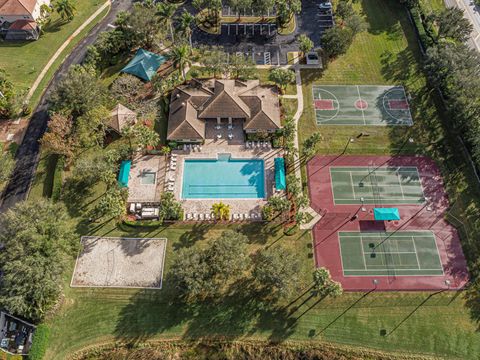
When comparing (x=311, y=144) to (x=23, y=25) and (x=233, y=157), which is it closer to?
(x=233, y=157)

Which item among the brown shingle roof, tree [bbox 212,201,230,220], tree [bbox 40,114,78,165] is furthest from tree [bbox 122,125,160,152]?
tree [bbox 212,201,230,220]

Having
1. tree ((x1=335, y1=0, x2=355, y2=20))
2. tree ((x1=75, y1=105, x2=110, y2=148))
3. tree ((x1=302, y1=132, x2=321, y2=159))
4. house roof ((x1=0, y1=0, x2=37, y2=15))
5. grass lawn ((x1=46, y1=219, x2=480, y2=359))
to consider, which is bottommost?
grass lawn ((x1=46, y1=219, x2=480, y2=359))

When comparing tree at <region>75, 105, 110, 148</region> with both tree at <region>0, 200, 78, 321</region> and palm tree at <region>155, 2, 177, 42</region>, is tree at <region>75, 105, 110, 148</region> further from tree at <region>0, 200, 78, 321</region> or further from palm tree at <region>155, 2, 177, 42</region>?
palm tree at <region>155, 2, 177, 42</region>

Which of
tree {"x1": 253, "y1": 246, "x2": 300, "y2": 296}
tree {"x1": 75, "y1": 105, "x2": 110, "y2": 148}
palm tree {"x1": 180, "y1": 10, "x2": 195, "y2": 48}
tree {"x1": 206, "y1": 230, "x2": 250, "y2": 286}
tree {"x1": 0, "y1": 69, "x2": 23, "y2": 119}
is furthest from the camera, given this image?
palm tree {"x1": 180, "y1": 10, "x2": 195, "y2": 48}

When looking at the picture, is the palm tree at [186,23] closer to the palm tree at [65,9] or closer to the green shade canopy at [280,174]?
the palm tree at [65,9]

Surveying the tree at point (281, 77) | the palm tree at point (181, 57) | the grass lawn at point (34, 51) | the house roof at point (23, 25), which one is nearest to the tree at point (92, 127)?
the palm tree at point (181, 57)

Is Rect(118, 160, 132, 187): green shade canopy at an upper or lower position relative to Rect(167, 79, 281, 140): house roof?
lower

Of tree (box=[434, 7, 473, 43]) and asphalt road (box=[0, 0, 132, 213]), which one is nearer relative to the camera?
asphalt road (box=[0, 0, 132, 213])
